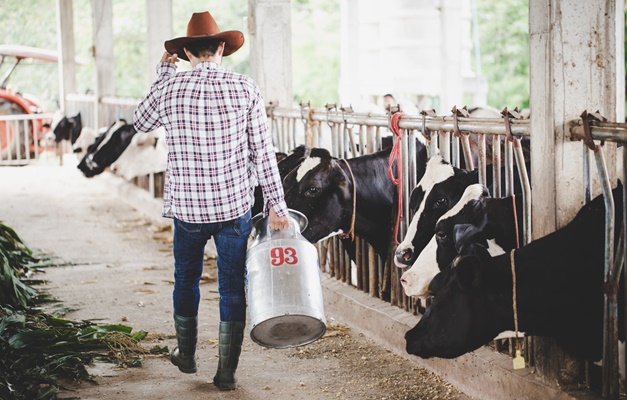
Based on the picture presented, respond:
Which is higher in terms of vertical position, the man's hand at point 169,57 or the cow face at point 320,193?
the man's hand at point 169,57

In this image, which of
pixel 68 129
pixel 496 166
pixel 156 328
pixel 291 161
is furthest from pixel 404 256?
pixel 68 129

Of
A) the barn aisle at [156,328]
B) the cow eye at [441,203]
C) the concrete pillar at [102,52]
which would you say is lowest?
the barn aisle at [156,328]

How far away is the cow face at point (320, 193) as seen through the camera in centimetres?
583

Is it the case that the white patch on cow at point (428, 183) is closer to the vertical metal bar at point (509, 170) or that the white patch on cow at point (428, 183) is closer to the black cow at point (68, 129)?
the vertical metal bar at point (509, 170)

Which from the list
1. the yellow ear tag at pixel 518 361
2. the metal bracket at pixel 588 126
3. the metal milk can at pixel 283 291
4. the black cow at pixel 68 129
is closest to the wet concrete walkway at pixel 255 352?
the yellow ear tag at pixel 518 361

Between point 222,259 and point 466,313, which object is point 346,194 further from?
point 466,313

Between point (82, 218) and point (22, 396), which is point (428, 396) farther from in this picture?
point (82, 218)

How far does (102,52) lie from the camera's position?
54.6 feet

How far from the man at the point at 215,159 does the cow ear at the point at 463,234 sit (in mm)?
1010

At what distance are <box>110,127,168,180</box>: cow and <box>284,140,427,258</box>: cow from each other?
20.9 ft

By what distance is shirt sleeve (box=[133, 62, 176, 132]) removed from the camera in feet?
16.2

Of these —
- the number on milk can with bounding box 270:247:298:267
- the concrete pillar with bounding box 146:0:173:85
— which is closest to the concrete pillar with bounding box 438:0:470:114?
the concrete pillar with bounding box 146:0:173:85

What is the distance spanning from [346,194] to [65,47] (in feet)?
49.2

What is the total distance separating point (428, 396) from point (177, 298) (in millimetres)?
1492
